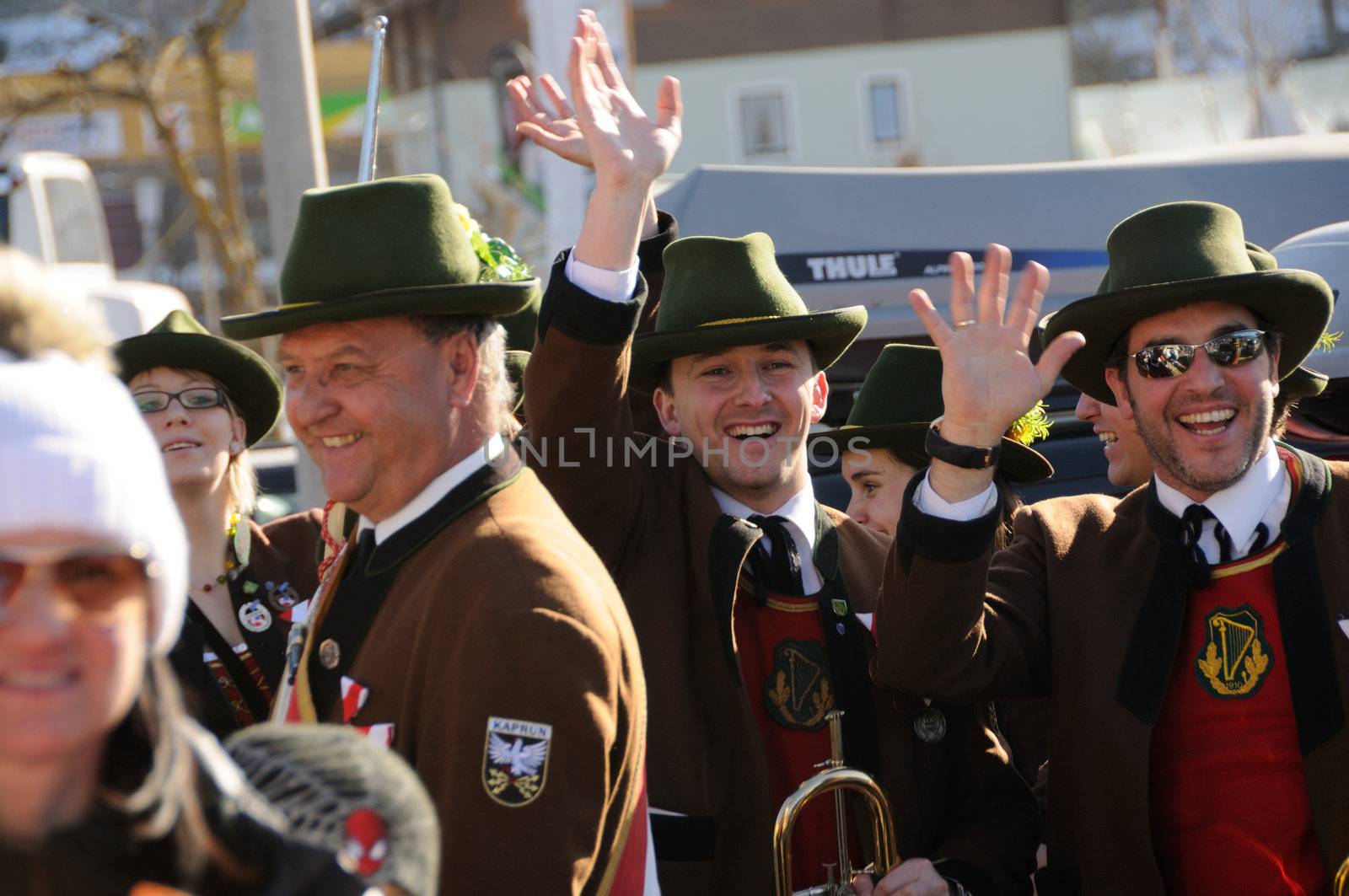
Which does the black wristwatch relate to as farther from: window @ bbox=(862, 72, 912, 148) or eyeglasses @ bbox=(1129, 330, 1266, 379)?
window @ bbox=(862, 72, 912, 148)

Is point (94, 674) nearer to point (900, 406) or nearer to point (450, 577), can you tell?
point (450, 577)

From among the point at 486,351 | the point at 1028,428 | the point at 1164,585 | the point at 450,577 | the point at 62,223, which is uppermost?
the point at 62,223

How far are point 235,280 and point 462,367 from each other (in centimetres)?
1650

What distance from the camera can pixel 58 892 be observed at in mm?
1585

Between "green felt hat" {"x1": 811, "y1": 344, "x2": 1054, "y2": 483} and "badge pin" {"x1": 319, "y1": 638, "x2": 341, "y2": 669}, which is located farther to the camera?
Answer: "green felt hat" {"x1": 811, "y1": 344, "x2": 1054, "y2": 483}

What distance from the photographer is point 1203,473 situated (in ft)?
11.7

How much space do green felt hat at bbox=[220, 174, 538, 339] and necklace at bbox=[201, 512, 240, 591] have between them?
Answer: 1.46 metres

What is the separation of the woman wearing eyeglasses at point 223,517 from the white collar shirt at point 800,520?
123 cm

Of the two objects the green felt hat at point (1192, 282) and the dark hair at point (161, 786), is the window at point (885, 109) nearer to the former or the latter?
the green felt hat at point (1192, 282)

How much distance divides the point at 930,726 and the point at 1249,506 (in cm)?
87

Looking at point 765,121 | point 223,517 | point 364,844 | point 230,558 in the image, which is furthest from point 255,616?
point 765,121

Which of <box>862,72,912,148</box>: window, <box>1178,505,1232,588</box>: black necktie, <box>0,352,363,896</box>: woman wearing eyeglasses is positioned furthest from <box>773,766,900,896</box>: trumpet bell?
<box>862,72,912,148</box>: window

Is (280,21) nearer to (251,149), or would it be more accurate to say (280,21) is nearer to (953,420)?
(953,420)

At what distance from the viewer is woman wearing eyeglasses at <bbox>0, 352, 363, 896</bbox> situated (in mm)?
1573
